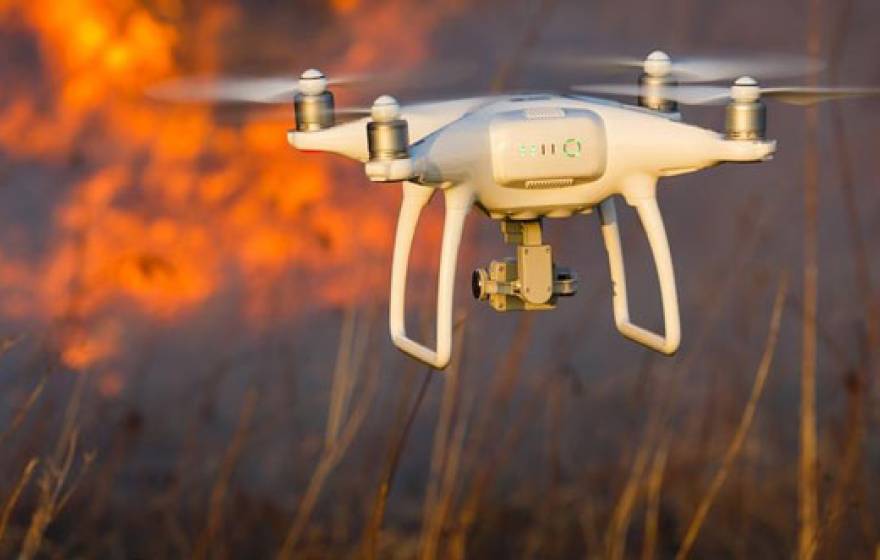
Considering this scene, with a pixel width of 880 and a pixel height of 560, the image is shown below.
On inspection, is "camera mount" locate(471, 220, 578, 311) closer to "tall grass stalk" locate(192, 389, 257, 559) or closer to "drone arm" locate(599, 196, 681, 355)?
"drone arm" locate(599, 196, 681, 355)

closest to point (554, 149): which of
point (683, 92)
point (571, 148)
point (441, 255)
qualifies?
point (571, 148)

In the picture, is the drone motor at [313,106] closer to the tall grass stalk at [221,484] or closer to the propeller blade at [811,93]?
the propeller blade at [811,93]

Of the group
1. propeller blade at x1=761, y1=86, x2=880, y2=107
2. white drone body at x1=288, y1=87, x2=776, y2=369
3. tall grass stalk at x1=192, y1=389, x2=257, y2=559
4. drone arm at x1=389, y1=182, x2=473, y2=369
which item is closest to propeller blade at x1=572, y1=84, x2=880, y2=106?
propeller blade at x1=761, y1=86, x2=880, y2=107

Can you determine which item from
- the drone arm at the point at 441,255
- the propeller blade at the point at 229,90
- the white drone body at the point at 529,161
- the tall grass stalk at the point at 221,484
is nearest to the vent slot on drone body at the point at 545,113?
the white drone body at the point at 529,161

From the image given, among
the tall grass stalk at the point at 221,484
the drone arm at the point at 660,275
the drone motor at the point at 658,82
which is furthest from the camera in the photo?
the tall grass stalk at the point at 221,484

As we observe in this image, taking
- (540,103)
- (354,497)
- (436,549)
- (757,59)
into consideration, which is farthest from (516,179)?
(354,497)

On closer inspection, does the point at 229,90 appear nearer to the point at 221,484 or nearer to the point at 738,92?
the point at 738,92

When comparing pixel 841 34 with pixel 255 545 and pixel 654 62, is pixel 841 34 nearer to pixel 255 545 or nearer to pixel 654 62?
pixel 654 62
